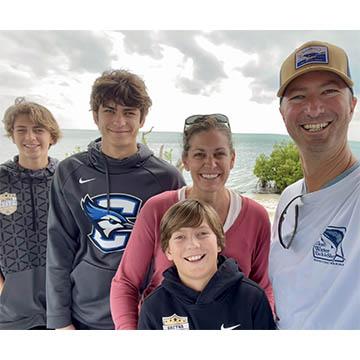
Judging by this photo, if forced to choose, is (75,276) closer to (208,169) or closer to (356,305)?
(208,169)

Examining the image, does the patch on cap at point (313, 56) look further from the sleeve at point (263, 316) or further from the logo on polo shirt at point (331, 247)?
the sleeve at point (263, 316)

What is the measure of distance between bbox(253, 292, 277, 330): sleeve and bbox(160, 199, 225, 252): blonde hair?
246 millimetres

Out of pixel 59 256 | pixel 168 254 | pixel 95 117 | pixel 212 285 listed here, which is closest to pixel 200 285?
pixel 212 285

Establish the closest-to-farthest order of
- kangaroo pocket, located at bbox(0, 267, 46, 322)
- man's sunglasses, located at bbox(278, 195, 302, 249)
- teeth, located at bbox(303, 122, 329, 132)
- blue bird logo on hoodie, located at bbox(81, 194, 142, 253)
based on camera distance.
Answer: teeth, located at bbox(303, 122, 329, 132)
man's sunglasses, located at bbox(278, 195, 302, 249)
blue bird logo on hoodie, located at bbox(81, 194, 142, 253)
kangaroo pocket, located at bbox(0, 267, 46, 322)

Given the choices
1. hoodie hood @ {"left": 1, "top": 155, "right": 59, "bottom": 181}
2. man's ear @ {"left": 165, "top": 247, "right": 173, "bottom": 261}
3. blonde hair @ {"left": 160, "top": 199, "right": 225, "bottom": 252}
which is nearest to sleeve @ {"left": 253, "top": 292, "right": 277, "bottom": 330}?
blonde hair @ {"left": 160, "top": 199, "right": 225, "bottom": 252}

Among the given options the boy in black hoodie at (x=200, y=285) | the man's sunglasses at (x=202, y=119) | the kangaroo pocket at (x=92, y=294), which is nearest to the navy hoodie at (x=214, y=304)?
the boy in black hoodie at (x=200, y=285)

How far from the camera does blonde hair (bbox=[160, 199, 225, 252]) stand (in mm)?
1404

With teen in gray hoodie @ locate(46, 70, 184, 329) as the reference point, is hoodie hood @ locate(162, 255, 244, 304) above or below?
below

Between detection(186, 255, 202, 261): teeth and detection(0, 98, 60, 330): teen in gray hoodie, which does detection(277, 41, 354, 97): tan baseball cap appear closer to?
detection(186, 255, 202, 261): teeth

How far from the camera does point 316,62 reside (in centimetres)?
120

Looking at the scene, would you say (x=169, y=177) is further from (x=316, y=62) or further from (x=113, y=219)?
(x=316, y=62)
